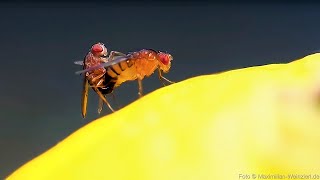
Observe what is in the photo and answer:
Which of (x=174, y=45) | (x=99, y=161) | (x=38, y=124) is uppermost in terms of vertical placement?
(x=99, y=161)

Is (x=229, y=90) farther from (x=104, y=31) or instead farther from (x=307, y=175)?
(x=104, y=31)

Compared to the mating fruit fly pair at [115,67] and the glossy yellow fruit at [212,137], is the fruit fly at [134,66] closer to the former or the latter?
the mating fruit fly pair at [115,67]

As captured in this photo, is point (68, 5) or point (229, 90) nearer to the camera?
point (229, 90)

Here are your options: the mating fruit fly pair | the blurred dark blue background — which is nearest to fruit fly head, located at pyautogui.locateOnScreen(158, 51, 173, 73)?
the mating fruit fly pair

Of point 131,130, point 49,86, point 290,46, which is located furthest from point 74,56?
point 131,130

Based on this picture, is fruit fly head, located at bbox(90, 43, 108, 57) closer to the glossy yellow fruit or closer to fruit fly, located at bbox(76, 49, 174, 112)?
fruit fly, located at bbox(76, 49, 174, 112)

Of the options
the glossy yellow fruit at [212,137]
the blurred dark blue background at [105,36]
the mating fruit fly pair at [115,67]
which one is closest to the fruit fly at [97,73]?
the mating fruit fly pair at [115,67]
